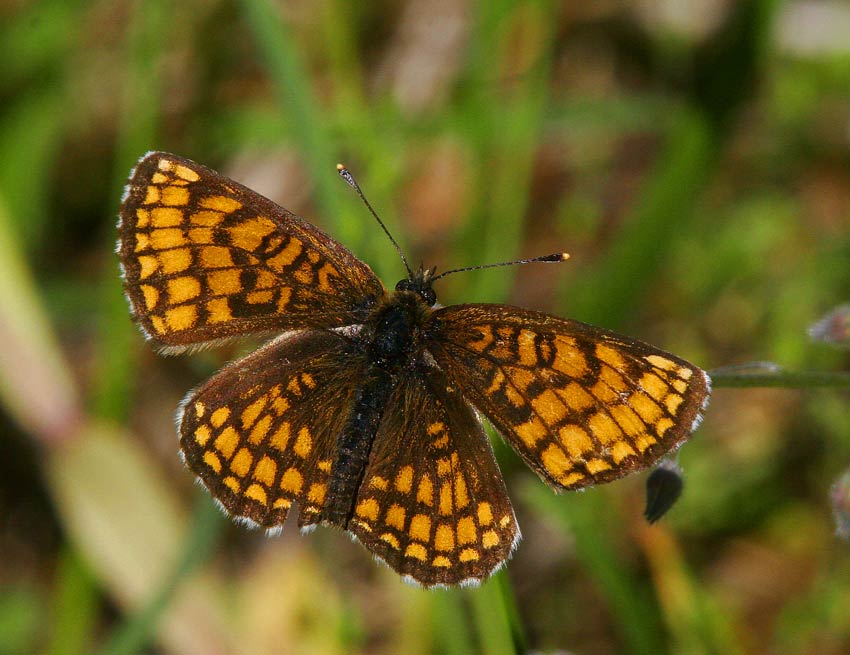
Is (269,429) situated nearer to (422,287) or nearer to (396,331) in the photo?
(396,331)

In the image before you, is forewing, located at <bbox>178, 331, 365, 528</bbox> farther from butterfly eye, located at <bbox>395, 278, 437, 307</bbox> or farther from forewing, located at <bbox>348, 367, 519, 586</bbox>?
butterfly eye, located at <bbox>395, 278, 437, 307</bbox>

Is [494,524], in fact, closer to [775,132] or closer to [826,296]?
[826,296]

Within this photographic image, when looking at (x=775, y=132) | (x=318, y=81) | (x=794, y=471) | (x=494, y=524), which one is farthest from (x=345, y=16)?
(x=494, y=524)

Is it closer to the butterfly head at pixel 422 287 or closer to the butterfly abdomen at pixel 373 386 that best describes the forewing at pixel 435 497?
the butterfly abdomen at pixel 373 386

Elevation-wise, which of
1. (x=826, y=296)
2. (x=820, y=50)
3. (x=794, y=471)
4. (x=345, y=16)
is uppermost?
(x=345, y=16)

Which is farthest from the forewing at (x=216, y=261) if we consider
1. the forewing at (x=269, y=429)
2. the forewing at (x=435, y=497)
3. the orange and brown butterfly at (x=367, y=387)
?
the forewing at (x=435, y=497)

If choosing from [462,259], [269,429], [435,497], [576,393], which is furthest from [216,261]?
[462,259]

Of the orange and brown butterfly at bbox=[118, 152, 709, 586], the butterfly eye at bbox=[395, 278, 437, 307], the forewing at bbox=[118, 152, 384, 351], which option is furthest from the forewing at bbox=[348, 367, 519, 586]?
the forewing at bbox=[118, 152, 384, 351]
